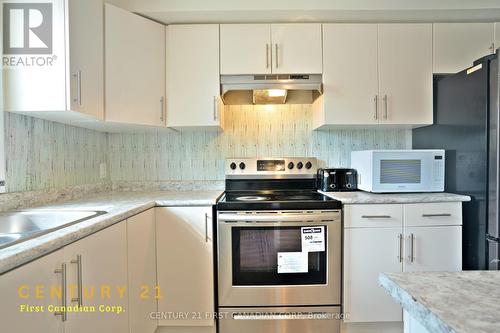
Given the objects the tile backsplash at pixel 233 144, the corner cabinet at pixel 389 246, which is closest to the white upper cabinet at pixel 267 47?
the tile backsplash at pixel 233 144

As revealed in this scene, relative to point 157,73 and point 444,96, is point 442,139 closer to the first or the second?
point 444,96

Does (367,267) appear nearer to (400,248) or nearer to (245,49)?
(400,248)

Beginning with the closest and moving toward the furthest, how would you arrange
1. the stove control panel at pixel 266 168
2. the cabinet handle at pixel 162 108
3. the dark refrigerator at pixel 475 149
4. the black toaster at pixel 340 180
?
the dark refrigerator at pixel 475 149 → the cabinet handle at pixel 162 108 → the black toaster at pixel 340 180 → the stove control panel at pixel 266 168

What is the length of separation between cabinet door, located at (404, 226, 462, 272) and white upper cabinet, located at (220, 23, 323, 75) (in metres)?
1.36

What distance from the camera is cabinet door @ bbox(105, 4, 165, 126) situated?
171 centimetres

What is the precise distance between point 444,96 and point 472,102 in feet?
0.97

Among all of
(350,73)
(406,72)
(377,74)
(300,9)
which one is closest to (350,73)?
(350,73)

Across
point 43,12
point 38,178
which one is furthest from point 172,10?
point 38,178

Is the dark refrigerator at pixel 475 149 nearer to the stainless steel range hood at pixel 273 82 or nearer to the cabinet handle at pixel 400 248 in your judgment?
the cabinet handle at pixel 400 248

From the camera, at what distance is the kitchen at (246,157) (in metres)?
1.34

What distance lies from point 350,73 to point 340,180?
0.81 m

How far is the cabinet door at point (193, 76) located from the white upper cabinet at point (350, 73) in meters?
0.82

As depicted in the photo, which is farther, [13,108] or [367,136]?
[367,136]

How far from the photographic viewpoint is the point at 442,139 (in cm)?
193
